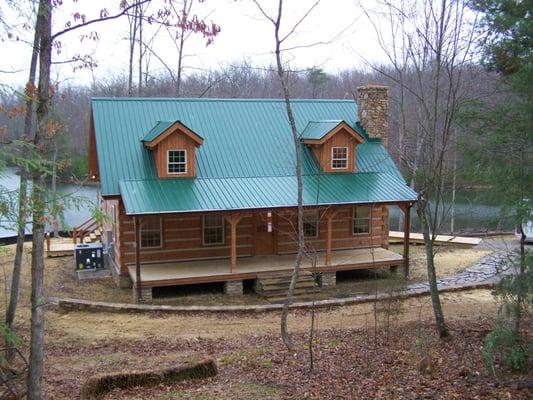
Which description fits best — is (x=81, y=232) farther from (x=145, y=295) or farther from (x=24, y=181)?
(x=24, y=181)

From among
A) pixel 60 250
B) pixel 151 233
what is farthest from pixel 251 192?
pixel 60 250

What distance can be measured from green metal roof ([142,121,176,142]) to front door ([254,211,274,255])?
420 cm

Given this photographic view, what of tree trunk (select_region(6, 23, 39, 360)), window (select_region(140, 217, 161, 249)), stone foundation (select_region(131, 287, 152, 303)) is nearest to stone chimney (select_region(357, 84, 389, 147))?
window (select_region(140, 217, 161, 249))

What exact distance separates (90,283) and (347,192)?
9046 millimetres

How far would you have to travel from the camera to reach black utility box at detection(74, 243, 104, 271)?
61.2 feet

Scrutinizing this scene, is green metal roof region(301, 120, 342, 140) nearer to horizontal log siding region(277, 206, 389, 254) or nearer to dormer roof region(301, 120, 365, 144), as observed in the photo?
dormer roof region(301, 120, 365, 144)

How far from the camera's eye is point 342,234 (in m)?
19.7

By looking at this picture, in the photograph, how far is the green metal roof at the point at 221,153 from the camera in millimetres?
16953

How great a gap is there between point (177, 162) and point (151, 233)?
2471mm

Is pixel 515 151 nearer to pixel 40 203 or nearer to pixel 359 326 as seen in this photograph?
pixel 359 326

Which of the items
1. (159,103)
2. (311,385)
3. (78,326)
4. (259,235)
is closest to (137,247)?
(78,326)

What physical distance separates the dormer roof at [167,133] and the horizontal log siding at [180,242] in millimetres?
2418

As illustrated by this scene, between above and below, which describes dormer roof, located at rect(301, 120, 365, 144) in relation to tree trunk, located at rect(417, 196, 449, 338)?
above

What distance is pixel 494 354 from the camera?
899cm
